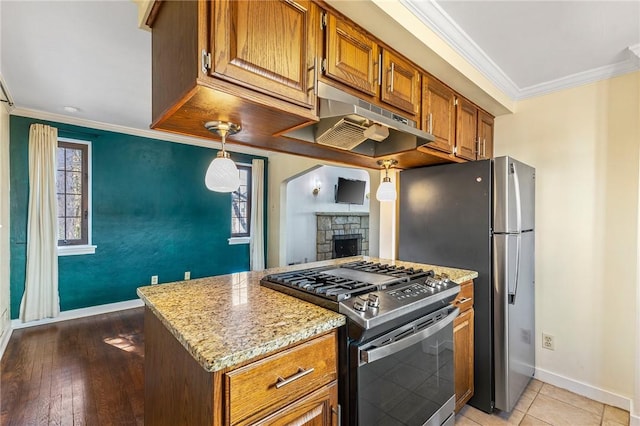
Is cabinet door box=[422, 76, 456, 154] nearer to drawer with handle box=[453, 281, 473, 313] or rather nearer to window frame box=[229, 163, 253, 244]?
drawer with handle box=[453, 281, 473, 313]

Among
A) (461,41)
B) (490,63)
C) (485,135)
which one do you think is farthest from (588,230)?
(461,41)

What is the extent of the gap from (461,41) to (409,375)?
1850mm

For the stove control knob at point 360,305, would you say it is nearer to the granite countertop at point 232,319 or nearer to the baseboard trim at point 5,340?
the granite countertop at point 232,319

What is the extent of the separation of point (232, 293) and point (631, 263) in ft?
8.69

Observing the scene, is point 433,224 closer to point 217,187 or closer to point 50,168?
point 217,187

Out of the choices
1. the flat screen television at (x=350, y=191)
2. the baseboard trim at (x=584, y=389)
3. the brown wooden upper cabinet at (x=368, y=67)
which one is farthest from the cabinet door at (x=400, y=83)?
the flat screen television at (x=350, y=191)

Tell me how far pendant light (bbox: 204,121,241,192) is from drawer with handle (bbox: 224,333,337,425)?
76 cm

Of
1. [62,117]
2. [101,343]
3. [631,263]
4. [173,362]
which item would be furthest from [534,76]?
[62,117]

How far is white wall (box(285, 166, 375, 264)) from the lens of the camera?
18.8ft

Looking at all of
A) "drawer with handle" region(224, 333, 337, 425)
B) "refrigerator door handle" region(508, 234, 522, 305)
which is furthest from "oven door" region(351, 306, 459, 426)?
"refrigerator door handle" region(508, 234, 522, 305)

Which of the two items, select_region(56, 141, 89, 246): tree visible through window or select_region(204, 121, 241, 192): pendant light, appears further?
select_region(56, 141, 89, 246): tree visible through window

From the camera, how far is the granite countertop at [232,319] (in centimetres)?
Result: 87

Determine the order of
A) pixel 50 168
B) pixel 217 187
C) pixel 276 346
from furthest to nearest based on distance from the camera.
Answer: pixel 50 168 → pixel 217 187 → pixel 276 346

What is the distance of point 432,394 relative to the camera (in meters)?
1.51
